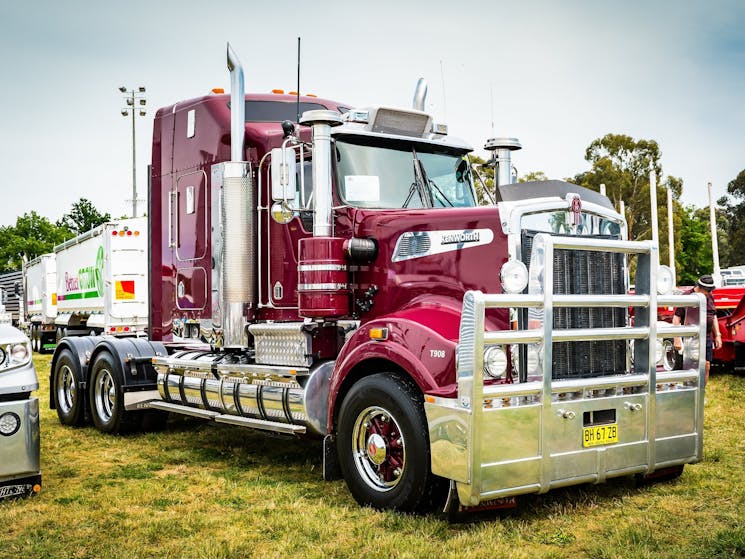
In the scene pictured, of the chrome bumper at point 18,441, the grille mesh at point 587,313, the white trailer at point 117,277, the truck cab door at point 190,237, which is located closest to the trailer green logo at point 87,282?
the white trailer at point 117,277

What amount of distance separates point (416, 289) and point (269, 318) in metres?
1.86

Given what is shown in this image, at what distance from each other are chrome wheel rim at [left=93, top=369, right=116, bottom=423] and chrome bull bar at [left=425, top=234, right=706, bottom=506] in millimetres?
5715

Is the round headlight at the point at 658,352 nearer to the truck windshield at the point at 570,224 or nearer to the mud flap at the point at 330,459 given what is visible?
the truck windshield at the point at 570,224

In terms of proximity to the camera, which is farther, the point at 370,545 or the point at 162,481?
the point at 162,481

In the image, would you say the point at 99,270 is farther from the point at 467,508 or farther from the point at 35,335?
the point at 467,508

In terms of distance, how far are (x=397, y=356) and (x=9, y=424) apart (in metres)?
2.98

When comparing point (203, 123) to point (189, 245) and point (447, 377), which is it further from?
Answer: point (447, 377)

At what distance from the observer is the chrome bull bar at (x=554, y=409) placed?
557 cm

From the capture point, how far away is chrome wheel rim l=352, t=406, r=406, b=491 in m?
6.38

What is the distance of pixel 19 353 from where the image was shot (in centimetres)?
693

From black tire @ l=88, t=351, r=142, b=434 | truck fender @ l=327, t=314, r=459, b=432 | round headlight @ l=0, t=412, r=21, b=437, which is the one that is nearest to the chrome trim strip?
truck fender @ l=327, t=314, r=459, b=432

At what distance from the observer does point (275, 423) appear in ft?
25.3

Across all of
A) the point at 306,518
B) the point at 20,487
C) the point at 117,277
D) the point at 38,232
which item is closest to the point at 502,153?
the point at 306,518

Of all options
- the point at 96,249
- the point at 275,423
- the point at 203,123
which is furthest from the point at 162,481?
the point at 96,249
